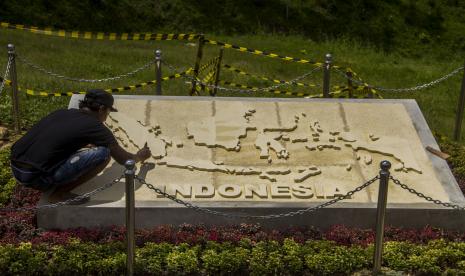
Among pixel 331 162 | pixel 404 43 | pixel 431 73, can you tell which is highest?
pixel 404 43

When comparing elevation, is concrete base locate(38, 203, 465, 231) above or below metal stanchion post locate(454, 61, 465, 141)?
below

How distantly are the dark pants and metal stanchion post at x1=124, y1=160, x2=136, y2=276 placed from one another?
41.3 inches

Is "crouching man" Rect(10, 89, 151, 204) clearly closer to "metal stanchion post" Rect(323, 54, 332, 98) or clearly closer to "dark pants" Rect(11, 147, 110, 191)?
"dark pants" Rect(11, 147, 110, 191)

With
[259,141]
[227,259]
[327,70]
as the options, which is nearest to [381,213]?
[227,259]

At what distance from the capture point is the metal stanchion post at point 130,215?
745 centimetres

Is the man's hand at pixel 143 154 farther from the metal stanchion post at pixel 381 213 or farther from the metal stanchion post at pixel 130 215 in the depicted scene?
the metal stanchion post at pixel 381 213

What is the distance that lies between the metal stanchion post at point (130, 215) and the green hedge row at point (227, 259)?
4.3 inches

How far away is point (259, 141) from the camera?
10.0m

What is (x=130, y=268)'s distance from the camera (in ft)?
25.6

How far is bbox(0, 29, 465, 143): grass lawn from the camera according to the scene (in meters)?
14.8

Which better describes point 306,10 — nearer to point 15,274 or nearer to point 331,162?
point 331,162

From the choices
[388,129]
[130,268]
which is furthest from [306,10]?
[130,268]

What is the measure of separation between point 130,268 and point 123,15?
1569 centimetres

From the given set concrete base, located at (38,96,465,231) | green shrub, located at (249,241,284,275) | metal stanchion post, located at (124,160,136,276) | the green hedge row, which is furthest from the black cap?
green shrub, located at (249,241,284,275)
